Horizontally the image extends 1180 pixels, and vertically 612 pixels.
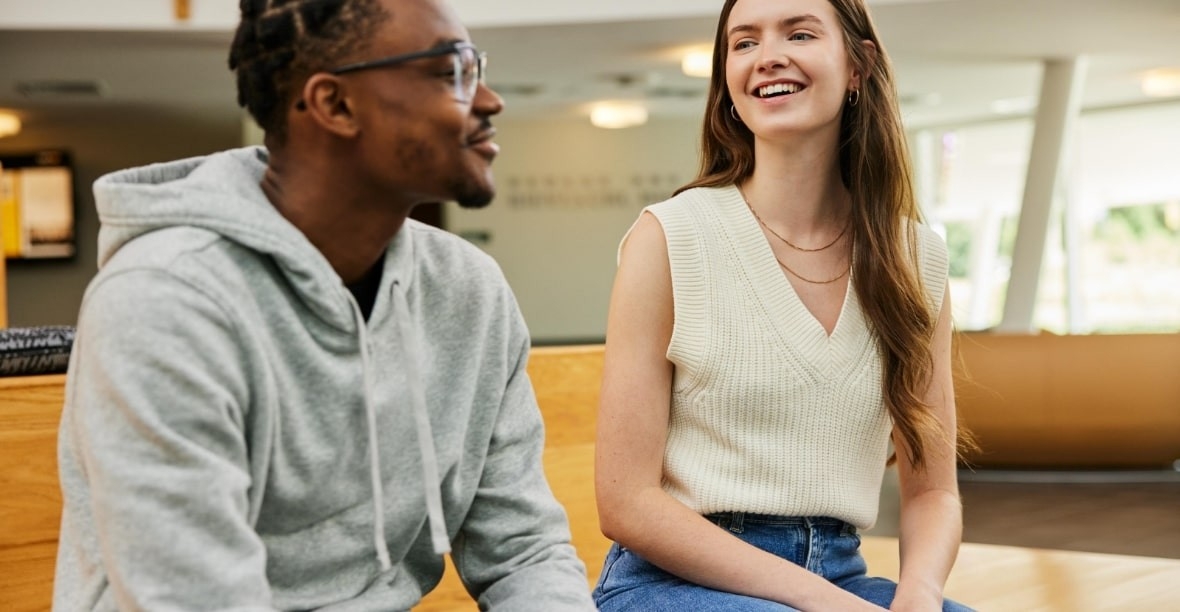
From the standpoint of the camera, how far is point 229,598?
3.67 feet

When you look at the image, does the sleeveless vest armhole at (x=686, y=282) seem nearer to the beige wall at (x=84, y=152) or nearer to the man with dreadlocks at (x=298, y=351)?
the man with dreadlocks at (x=298, y=351)

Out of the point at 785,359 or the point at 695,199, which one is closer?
the point at 785,359

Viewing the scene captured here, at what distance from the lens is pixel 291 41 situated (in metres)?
1.24

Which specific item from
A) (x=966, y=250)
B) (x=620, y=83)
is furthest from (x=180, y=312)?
(x=966, y=250)

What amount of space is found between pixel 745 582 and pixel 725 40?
0.83m

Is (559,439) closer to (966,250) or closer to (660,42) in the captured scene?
(660,42)

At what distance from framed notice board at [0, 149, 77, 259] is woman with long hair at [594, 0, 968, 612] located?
15.3 metres

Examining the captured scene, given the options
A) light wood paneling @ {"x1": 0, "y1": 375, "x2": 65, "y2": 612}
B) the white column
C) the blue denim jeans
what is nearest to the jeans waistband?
the blue denim jeans

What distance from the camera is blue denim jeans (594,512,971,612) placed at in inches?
64.3

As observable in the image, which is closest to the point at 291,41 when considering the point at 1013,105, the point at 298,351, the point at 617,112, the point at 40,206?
the point at 298,351

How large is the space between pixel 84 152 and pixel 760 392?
1549 centimetres

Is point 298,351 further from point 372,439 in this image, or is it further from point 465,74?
point 465,74

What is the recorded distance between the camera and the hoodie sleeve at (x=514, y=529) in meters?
1.45

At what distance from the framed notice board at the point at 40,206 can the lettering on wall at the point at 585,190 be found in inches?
219
